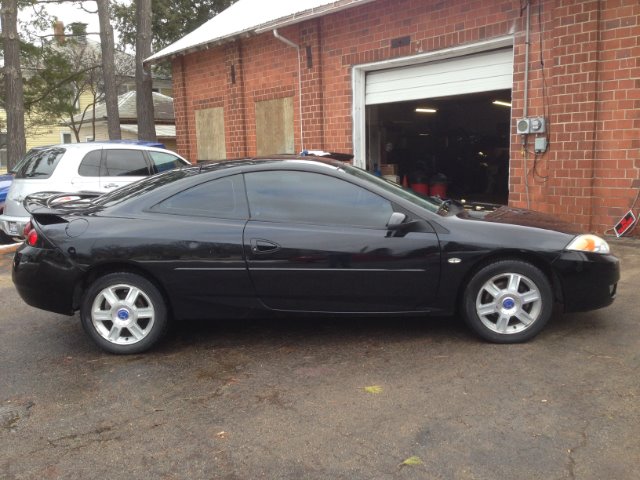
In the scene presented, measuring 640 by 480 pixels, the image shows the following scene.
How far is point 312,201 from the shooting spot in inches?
178

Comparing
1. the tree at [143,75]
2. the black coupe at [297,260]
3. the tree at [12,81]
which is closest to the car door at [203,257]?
the black coupe at [297,260]

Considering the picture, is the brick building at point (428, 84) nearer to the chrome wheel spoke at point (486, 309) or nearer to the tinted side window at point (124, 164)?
the tinted side window at point (124, 164)

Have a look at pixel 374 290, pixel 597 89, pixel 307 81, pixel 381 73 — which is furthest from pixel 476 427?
pixel 307 81

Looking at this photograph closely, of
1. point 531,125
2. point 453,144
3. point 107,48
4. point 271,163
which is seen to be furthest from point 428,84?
point 107,48

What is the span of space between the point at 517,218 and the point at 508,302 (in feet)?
2.54

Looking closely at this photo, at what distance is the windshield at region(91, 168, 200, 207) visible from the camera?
471 centimetres

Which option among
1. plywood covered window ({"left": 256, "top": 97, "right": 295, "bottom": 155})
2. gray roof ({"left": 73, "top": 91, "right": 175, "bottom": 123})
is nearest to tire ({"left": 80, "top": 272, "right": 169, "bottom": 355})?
plywood covered window ({"left": 256, "top": 97, "right": 295, "bottom": 155})

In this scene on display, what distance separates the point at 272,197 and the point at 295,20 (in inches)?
286

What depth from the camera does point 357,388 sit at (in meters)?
3.80

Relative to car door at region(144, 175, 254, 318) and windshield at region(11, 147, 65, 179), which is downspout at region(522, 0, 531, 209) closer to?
car door at region(144, 175, 254, 318)

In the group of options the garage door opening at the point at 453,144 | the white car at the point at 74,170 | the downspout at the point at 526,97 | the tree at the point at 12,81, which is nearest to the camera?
the downspout at the point at 526,97

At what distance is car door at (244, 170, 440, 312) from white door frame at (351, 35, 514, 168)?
18.2ft

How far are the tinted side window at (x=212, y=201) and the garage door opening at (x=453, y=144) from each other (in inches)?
405

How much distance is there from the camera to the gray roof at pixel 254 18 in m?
10.3
